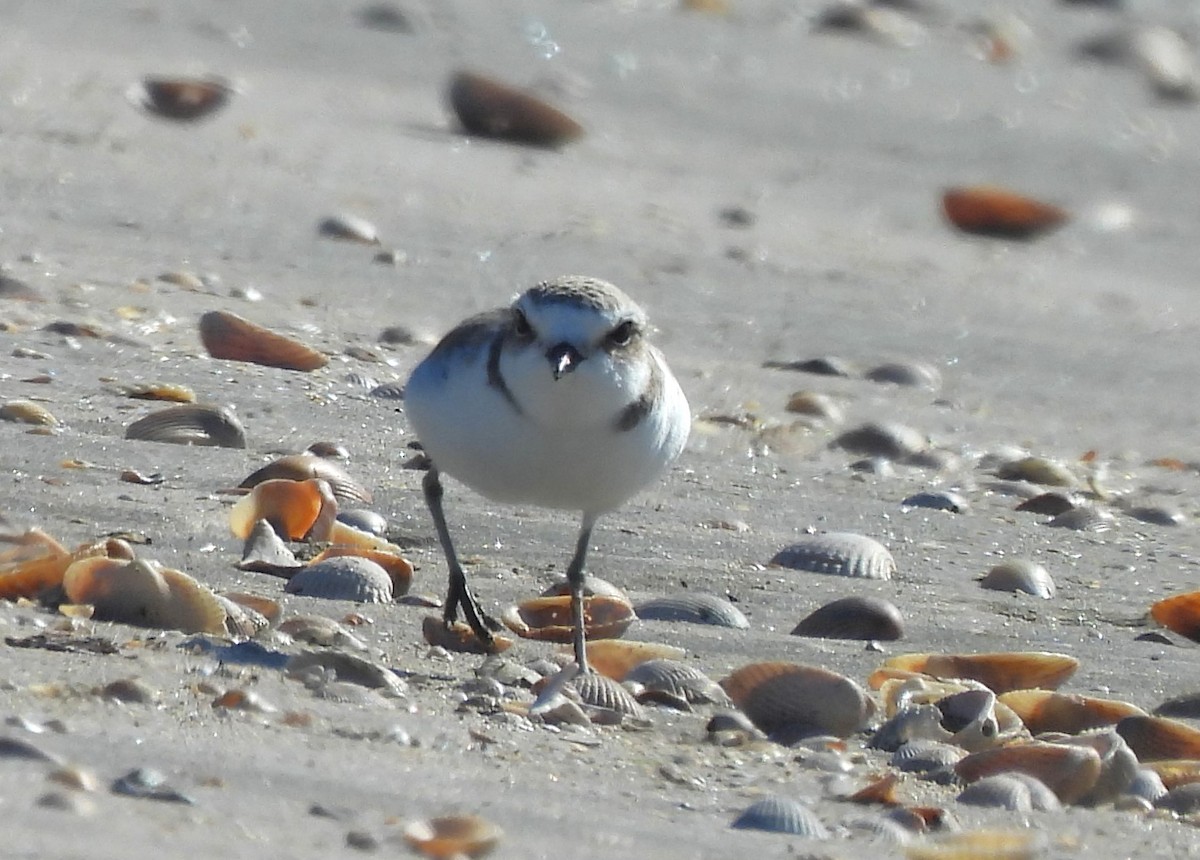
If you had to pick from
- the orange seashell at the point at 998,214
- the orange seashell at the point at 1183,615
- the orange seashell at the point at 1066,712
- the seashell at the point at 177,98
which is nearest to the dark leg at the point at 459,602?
the orange seashell at the point at 1066,712

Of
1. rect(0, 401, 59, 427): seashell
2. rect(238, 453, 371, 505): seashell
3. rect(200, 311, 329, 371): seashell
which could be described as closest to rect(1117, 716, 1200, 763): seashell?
rect(238, 453, 371, 505): seashell

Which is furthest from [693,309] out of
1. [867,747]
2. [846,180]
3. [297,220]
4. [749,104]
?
[867,747]

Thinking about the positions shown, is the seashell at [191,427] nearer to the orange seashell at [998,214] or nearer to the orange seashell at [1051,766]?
the orange seashell at [1051,766]

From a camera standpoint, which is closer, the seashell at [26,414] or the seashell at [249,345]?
the seashell at [26,414]

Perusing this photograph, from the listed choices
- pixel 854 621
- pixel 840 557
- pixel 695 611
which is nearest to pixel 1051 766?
pixel 854 621

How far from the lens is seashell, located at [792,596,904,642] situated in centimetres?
359

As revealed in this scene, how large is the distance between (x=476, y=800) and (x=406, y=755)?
18cm

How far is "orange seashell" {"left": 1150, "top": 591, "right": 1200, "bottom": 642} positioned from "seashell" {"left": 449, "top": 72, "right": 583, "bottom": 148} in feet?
12.7

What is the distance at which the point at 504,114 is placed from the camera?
7.26 metres

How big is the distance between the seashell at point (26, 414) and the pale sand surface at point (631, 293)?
8 cm

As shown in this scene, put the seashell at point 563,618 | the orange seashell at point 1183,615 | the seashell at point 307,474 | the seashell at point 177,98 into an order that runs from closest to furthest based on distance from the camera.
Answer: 1. the seashell at point 563,618
2. the orange seashell at point 1183,615
3. the seashell at point 307,474
4. the seashell at point 177,98

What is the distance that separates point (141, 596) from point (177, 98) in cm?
405

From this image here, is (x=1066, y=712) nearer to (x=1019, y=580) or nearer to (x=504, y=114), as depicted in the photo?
(x=1019, y=580)

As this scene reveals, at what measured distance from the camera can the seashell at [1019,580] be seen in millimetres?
4027
